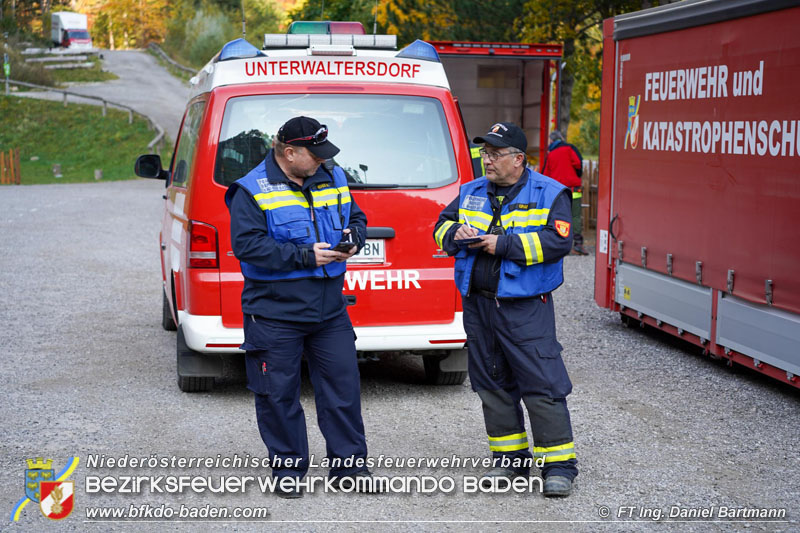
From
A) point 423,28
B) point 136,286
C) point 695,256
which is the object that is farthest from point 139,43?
point 695,256

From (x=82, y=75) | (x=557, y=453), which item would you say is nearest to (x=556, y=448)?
(x=557, y=453)

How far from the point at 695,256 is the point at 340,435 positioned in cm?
403

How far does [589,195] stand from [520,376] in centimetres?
1396

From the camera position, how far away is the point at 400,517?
185 inches

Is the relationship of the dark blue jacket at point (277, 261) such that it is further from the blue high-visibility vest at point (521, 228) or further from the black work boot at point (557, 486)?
the black work boot at point (557, 486)

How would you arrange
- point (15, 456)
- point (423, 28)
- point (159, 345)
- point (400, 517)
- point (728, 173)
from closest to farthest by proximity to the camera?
point (400, 517) < point (15, 456) < point (728, 173) < point (159, 345) < point (423, 28)

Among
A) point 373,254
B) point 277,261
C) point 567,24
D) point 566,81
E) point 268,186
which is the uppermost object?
point 567,24

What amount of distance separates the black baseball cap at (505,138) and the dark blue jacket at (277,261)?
2.54 feet

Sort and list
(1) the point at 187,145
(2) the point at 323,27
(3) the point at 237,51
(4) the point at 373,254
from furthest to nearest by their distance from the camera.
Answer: (2) the point at 323,27 < (1) the point at 187,145 < (3) the point at 237,51 < (4) the point at 373,254

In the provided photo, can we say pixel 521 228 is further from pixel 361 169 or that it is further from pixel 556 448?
pixel 361 169

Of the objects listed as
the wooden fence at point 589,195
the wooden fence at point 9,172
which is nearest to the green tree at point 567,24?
the wooden fence at point 589,195

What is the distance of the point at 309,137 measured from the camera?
4.75 meters

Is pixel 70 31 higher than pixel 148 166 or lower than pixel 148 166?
higher

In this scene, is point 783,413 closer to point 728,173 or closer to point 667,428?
point 667,428
